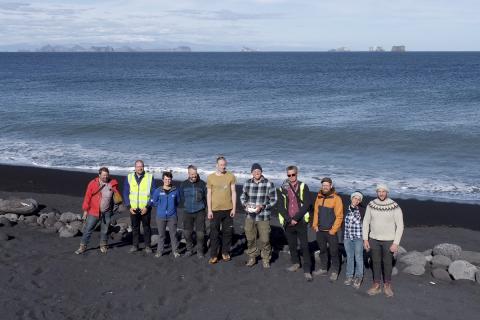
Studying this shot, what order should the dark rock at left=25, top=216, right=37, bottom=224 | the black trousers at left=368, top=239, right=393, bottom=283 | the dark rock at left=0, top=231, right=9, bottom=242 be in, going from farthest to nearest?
the dark rock at left=25, top=216, right=37, bottom=224
the dark rock at left=0, top=231, right=9, bottom=242
the black trousers at left=368, top=239, right=393, bottom=283

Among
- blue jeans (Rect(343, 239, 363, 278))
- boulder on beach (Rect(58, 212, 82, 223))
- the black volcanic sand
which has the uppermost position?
blue jeans (Rect(343, 239, 363, 278))

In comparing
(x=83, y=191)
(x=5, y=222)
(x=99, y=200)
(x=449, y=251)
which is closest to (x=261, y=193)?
(x=99, y=200)

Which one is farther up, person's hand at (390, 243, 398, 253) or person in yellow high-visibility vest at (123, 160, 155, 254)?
person in yellow high-visibility vest at (123, 160, 155, 254)

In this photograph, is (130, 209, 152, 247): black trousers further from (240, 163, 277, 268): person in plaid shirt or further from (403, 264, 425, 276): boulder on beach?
(403, 264, 425, 276): boulder on beach

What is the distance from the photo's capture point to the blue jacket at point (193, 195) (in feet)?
32.6

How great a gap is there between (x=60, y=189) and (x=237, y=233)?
8.00m

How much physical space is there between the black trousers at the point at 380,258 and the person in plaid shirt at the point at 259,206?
5.97ft

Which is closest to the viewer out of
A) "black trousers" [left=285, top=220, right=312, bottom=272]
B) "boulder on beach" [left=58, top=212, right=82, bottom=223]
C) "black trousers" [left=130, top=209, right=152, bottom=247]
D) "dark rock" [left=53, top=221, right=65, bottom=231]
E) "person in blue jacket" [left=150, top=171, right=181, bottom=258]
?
"black trousers" [left=285, top=220, right=312, bottom=272]

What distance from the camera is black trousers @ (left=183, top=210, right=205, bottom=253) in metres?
10.1

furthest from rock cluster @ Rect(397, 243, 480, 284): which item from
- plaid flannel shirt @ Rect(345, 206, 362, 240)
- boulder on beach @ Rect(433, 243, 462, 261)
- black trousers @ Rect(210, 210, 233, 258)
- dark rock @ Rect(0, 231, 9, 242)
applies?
dark rock @ Rect(0, 231, 9, 242)

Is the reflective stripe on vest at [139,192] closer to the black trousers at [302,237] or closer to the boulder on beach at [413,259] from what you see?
the black trousers at [302,237]

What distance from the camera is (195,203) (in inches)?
393

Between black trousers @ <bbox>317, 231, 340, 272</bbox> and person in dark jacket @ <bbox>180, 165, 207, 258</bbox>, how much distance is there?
219cm

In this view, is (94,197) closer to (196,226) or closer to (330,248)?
(196,226)
